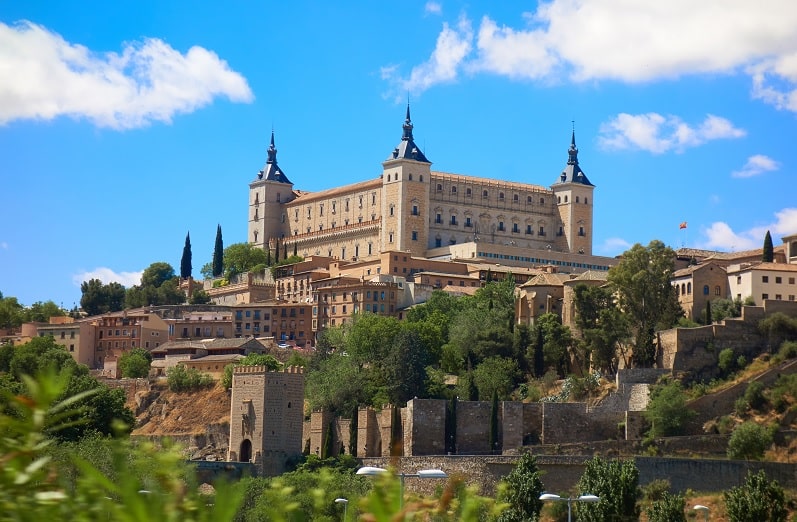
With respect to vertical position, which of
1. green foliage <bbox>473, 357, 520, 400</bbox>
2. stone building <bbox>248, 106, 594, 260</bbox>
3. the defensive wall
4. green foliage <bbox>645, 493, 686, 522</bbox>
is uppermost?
stone building <bbox>248, 106, 594, 260</bbox>

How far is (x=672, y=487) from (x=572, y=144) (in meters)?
78.8

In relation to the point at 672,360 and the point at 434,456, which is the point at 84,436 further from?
the point at 672,360

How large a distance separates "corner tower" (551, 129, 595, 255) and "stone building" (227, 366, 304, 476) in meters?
60.6

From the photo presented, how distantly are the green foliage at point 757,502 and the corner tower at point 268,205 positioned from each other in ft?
287

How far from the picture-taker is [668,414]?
6144cm

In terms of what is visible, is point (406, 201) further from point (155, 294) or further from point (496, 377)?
point (496, 377)

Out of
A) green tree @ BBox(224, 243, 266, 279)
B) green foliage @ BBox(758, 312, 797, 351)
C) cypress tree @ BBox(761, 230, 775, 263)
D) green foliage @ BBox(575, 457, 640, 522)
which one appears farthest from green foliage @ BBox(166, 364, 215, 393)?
green foliage @ BBox(575, 457, 640, 522)

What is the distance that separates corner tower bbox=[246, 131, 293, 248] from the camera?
134000mm

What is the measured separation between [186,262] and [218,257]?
9.28 ft

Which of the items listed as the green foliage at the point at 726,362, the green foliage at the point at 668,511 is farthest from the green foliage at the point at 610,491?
the green foliage at the point at 726,362

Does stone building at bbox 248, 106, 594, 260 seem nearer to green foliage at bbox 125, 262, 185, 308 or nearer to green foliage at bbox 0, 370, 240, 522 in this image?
green foliage at bbox 125, 262, 185, 308

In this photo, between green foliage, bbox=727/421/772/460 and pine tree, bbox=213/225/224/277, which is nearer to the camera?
green foliage, bbox=727/421/772/460

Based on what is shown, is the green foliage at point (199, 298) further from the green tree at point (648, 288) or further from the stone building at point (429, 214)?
the green tree at point (648, 288)

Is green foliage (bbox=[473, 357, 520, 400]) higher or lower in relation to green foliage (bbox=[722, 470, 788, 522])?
higher
